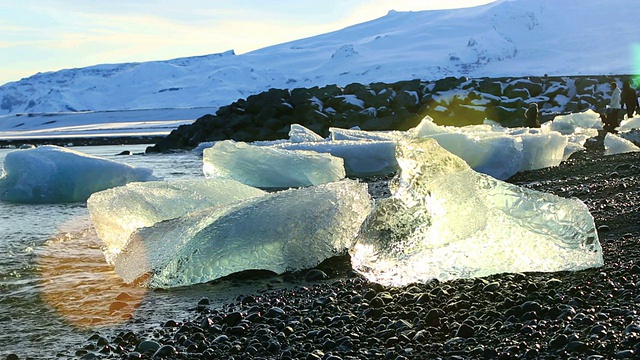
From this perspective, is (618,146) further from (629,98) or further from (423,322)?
(423,322)

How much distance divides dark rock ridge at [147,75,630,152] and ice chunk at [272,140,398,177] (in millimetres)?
10194

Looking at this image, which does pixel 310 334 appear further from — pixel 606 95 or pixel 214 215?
pixel 606 95

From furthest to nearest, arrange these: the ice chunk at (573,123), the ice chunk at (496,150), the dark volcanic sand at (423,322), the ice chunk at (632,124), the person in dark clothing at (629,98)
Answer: the person in dark clothing at (629,98)
the ice chunk at (573,123)
the ice chunk at (632,124)
the ice chunk at (496,150)
the dark volcanic sand at (423,322)

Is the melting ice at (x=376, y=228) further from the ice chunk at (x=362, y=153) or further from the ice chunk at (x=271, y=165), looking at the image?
the ice chunk at (x=362, y=153)

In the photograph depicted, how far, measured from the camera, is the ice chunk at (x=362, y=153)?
31.4 ft

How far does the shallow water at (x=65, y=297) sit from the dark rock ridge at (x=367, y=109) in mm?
15315

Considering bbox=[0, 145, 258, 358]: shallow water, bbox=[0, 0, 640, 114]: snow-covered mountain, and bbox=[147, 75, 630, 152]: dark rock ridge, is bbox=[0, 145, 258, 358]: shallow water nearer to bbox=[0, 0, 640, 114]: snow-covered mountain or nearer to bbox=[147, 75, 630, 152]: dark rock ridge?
bbox=[147, 75, 630, 152]: dark rock ridge

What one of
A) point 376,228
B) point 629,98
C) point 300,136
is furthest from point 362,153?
point 629,98

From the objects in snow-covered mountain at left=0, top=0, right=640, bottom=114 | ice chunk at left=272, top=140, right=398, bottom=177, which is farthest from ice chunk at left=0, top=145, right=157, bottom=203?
snow-covered mountain at left=0, top=0, right=640, bottom=114

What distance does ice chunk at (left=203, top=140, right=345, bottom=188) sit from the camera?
25.2ft

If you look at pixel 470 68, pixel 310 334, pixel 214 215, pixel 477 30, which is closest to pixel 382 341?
pixel 310 334

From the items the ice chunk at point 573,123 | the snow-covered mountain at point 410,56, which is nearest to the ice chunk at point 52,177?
the ice chunk at point 573,123

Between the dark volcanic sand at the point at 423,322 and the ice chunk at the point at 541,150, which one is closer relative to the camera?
the dark volcanic sand at the point at 423,322

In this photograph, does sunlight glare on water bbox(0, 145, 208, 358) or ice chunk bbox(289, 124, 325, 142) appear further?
ice chunk bbox(289, 124, 325, 142)
